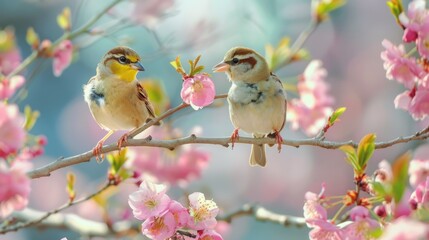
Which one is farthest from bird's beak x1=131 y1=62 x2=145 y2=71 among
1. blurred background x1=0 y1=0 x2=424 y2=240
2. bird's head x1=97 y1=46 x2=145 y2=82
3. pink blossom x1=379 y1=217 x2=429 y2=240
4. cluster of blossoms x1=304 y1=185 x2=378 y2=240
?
blurred background x1=0 y1=0 x2=424 y2=240

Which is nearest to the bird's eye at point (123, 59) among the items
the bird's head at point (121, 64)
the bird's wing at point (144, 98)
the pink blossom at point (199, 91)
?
the bird's head at point (121, 64)

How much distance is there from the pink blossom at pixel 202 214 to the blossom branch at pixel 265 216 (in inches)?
14.3

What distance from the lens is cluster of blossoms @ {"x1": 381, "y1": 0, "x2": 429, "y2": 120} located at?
171cm

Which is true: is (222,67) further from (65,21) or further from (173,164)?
(173,164)

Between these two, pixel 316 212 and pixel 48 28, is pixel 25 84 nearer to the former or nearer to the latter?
pixel 316 212

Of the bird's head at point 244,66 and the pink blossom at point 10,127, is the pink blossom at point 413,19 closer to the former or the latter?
the bird's head at point 244,66

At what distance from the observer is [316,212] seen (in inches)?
61.0

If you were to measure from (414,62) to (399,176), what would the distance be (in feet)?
2.67

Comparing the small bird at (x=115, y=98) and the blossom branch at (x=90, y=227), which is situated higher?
the small bird at (x=115, y=98)

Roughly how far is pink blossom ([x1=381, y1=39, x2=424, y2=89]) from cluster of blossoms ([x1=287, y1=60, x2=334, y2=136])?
2.78 ft

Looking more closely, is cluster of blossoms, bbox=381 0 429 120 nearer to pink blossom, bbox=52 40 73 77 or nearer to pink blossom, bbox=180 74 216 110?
pink blossom, bbox=180 74 216 110

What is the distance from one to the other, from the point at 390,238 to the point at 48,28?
5.91m

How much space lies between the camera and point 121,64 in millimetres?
1838

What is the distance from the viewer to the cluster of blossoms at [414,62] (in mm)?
1707
